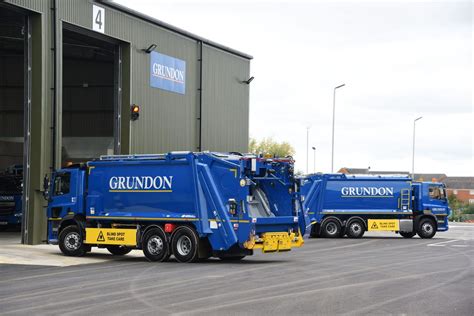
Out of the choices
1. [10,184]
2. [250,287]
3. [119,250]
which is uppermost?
[10,184]

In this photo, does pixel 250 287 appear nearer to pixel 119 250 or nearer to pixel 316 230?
pixel 119 250

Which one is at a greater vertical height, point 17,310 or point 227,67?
point 227,67

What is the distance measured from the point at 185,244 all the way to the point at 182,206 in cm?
102

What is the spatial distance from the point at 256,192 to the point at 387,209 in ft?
53.6

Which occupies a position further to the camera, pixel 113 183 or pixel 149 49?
pixel 149 49

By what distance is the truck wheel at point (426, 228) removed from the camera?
37.7m

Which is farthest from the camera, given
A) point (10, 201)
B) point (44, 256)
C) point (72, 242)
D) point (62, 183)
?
point (10, 201)

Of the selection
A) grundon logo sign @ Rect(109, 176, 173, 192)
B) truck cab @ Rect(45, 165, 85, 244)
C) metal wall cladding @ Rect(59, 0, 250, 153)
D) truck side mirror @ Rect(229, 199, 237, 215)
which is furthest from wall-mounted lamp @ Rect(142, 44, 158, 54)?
truck side mirror @ Rect(229, 199, 237, 215)

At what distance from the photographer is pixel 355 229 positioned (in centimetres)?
3775

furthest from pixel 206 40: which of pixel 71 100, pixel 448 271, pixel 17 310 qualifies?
pixel 17 310

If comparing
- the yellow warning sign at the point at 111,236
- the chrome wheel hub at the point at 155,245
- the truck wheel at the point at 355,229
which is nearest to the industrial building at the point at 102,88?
the yellow warning sign at the point at 111,236

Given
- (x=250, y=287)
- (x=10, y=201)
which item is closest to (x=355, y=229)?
(x=10, y=201)

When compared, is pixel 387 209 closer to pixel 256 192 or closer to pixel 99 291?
pixel 256 192

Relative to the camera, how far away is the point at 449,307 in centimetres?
1342
